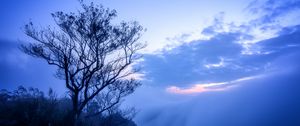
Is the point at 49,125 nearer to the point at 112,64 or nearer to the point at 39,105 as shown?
the point at 39,105

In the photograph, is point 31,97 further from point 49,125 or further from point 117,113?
point 117,113

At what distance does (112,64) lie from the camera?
17766 millimetres

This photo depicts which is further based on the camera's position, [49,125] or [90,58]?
[90,58]

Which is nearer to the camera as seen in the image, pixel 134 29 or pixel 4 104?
pixel 4 104

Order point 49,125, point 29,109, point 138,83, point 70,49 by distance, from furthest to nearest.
Result: point 138,83 < point 70,49 < point 29,109 < point 49,125

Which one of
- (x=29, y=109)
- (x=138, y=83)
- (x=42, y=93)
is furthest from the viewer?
(x=138, y=83)

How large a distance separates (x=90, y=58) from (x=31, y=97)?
4516mm

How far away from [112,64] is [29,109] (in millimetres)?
Result: 5851

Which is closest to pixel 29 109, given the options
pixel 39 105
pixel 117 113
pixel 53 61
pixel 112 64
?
pixel 39 105

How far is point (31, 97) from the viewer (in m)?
16.3

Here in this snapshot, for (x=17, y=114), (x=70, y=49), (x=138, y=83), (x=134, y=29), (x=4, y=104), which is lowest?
(x=17, y=114)

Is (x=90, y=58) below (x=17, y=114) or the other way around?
the other way around

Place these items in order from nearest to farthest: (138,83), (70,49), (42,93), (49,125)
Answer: (49,125)
(70,49)
(42,93)
(138,83)

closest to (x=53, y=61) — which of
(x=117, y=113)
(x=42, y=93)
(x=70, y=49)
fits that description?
(x=70, y=49)
